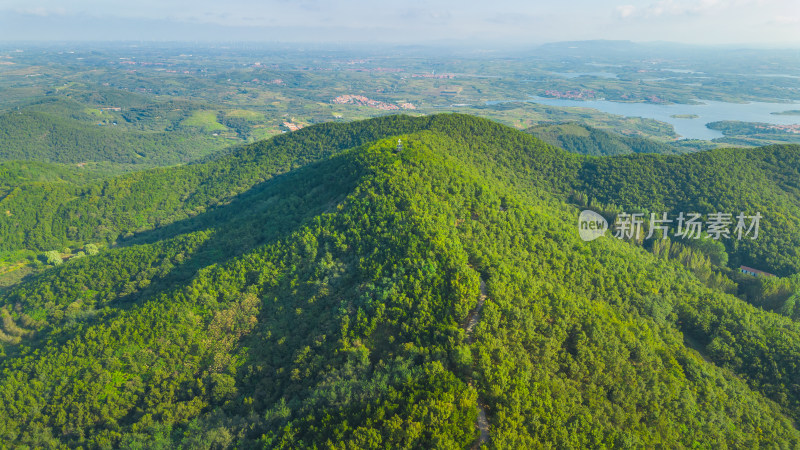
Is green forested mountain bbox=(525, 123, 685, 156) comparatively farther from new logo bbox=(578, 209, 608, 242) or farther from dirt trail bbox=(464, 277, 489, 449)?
dirt trail bbox=(464, 277, 489, 449)

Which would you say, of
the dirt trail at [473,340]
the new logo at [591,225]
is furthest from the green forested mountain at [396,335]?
the new logo at [591,225]

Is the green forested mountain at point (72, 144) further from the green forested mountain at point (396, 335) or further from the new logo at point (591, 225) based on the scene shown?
the new logo at point (591, 225)

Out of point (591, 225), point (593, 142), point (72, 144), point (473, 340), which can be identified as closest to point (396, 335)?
point (473, 340)

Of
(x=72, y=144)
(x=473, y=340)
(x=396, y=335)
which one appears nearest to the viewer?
(x=473, y=340)

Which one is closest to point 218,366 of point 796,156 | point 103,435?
point 103,435

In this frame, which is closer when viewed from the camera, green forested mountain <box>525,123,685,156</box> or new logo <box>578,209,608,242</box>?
new logo <box>578,209,608,242</box>

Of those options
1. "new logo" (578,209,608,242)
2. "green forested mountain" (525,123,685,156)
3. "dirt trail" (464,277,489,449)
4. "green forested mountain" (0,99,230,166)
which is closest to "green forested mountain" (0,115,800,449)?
"dirt trail" (464,277,489,449)

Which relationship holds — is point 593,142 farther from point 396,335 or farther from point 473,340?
point 396,335
